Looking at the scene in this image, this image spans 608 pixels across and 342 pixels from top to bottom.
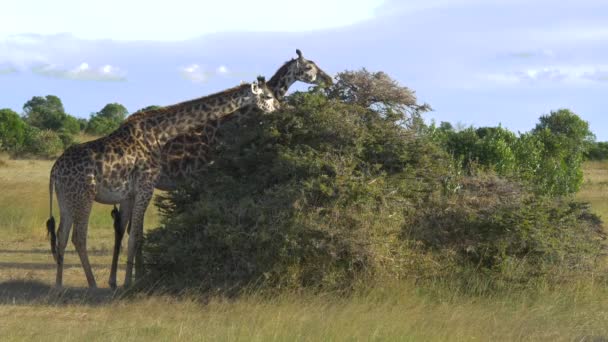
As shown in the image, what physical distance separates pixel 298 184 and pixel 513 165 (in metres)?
6.59

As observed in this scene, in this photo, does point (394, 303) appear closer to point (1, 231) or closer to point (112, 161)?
point (112, 161)

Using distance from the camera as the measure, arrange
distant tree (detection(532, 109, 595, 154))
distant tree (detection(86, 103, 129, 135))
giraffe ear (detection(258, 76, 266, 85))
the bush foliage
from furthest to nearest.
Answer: distant tree (detection(86, 103, 129, 135)) < distant tree (detection(532, 109, 595, 154)) < giraffe ear (detection(258, 76, 266, 85)) < the bush foliage

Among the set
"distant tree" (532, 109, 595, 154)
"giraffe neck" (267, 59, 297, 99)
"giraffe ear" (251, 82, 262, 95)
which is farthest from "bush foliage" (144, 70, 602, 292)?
"distant tree" (532, 109, 595, 154)

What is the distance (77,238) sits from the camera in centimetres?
1124

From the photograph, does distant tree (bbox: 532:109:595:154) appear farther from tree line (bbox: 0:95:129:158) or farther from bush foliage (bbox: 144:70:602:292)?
tree line (bbox: 0:95:129:158)

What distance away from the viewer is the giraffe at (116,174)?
1109cm

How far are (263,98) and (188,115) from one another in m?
1.04

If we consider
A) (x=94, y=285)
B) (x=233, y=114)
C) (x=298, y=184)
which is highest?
(x=233, y=114)

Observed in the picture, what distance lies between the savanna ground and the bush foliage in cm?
36

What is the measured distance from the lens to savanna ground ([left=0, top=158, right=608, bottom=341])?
8055 mm

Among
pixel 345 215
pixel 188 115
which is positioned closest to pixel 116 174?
pixel 188 115

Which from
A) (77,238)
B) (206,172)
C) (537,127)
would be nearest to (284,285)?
(206,172)

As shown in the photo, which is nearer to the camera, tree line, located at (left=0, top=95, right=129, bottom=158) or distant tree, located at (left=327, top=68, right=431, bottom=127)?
Result: distant tree, located at (left=327, top=68, right=431, bottom=127)

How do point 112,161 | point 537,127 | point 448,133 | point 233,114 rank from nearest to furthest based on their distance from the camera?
point 112,161 < point 233,114 < point 448,133 < point 537,127
